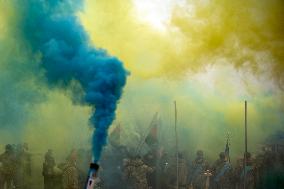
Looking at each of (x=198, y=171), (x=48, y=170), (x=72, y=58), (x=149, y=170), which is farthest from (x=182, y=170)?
(x=72, y=58)

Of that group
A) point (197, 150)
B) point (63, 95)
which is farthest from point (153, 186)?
point (63, 95)

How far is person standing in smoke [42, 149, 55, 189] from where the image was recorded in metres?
10.7

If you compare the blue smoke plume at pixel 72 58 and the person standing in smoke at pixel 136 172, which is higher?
the blue smoke plume at pixel 72 58

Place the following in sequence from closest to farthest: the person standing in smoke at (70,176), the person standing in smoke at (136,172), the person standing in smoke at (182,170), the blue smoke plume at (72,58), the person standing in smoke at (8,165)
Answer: the blue smoke plume at (72,58)
the person standing in smoke at (8,165)
the person standing in smoke at (70,176)
the person standing in smoke at (136,172)
the person standing in smoke at (182,170)

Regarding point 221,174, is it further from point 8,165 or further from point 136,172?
point 8,165

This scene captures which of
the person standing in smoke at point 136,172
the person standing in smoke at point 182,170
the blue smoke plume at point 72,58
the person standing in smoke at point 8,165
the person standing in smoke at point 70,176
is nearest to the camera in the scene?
the blue smoke plume at point 72,58

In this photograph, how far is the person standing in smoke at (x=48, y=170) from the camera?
10.7 m

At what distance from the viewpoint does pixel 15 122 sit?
424 inches

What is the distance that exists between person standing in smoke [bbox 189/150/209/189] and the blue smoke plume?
280cm

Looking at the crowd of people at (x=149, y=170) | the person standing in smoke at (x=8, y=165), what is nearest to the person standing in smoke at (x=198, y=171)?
the crowd of people at (x=149, y=170)

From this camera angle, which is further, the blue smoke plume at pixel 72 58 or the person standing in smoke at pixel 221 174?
the person standing in smoke at pixel 221 174

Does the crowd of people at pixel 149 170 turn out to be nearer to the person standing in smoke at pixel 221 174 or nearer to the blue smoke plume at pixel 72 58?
the person standing in smoke at pixel 221 174

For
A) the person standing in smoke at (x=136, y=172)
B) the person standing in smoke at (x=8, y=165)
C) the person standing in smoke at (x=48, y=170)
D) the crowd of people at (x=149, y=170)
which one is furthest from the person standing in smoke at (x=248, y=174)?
the person standing in smoke at (x=8, y=165)

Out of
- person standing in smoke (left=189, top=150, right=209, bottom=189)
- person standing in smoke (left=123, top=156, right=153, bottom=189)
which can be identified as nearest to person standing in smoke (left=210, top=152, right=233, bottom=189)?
person standing in smoke (left=189, top=150, right=209, bottom=189)
